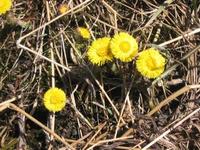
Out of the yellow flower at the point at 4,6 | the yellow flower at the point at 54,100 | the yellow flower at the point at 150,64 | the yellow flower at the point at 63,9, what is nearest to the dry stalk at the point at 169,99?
the yellow flower at the point at 150,64

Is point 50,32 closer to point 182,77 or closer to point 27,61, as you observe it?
point 27,61

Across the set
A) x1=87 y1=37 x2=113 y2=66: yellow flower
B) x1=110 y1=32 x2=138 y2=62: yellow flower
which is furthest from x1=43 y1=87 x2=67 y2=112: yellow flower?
x1=110 y1=32 x2=138 y2=62: yellow flower

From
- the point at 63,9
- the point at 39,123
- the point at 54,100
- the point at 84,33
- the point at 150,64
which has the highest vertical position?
the point at 63,9

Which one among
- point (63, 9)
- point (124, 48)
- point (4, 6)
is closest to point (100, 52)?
point (124, 48)

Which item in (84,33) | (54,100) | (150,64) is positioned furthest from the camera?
Answer: (84,33)

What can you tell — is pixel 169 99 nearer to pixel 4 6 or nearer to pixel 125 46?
pixel 125 46

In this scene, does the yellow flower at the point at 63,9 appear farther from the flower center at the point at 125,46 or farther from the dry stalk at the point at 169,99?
the dry stalk at the point at 169,99

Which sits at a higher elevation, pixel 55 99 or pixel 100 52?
pixel 100 52

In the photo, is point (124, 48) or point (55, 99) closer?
point (124, 48)
